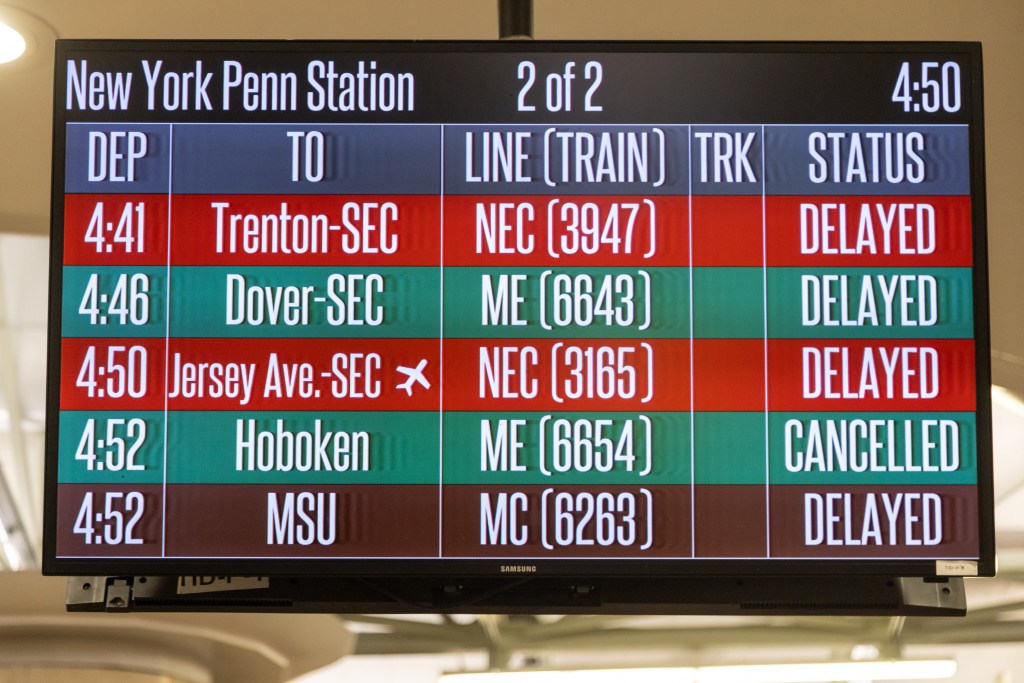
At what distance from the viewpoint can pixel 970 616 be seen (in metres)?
5.18

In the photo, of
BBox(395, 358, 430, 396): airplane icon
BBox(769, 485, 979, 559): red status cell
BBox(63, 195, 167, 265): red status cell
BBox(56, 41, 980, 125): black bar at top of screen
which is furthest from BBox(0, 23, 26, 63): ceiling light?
BBox(769, 485, 979, 559): red status cell

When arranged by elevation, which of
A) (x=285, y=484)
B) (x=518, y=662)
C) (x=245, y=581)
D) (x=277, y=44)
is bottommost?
(x=518, y=662)

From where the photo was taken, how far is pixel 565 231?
2.52 meters

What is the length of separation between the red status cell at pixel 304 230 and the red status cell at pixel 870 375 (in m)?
0.68

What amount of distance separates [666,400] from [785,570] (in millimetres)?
365

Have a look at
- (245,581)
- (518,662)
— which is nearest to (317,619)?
(518,662)

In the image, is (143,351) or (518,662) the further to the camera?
(518,662)

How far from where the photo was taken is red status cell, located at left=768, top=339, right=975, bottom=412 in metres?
2.45


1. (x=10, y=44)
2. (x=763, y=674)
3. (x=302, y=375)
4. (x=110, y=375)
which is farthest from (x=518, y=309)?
(x=763, y=674)

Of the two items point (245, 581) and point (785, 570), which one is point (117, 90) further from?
point (785, 570)

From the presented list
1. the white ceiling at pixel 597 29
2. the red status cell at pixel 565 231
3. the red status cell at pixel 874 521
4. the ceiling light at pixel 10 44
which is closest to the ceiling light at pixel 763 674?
the white ceiling at pixel 597 29

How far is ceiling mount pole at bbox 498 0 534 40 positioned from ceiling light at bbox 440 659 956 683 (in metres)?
2.98

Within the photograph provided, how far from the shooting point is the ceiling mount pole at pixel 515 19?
290 centimetres

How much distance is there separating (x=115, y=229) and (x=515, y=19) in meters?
0.97
